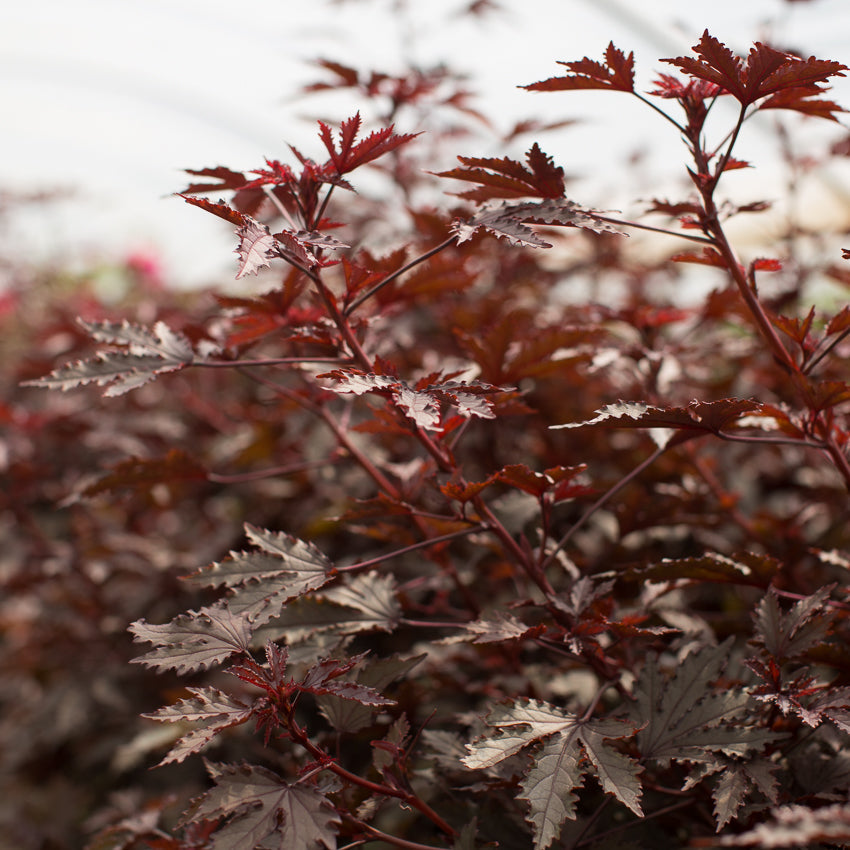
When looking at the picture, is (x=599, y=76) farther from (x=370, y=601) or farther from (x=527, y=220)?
(x=370, y=601)

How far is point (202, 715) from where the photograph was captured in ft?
2.31

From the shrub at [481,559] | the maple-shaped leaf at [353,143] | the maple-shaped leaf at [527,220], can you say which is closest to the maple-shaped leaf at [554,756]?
the shrub at [481,559]

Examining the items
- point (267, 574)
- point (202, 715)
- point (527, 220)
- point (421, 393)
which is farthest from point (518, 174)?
point (202, 715)

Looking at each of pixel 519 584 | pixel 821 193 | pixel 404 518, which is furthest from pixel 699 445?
pixel 821 193

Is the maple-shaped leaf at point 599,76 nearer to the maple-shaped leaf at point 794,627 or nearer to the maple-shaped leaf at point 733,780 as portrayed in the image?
the maple-shaped leaf at point 794,627

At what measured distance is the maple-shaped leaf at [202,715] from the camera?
0.68m

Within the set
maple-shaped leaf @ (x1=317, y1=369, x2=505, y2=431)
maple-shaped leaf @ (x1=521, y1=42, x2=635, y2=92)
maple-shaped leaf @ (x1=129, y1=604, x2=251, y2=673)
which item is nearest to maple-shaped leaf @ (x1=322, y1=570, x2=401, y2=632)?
maple-shaped leaf @ (x1=129, y1=604, x2=251, y2=673)

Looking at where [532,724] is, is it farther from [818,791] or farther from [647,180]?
[647,180]

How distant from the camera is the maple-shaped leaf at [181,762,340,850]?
66 cm

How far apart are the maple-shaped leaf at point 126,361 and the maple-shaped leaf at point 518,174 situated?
1.51 ft

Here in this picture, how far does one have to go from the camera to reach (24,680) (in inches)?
84.0

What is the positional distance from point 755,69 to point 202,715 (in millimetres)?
910

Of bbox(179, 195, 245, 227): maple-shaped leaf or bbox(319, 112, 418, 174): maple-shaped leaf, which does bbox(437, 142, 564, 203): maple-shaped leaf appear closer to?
bbox(319, 112, 418, 174): maple-shaped leaf

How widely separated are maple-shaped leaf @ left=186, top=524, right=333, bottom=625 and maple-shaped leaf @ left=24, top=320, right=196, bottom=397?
27 centimetres
